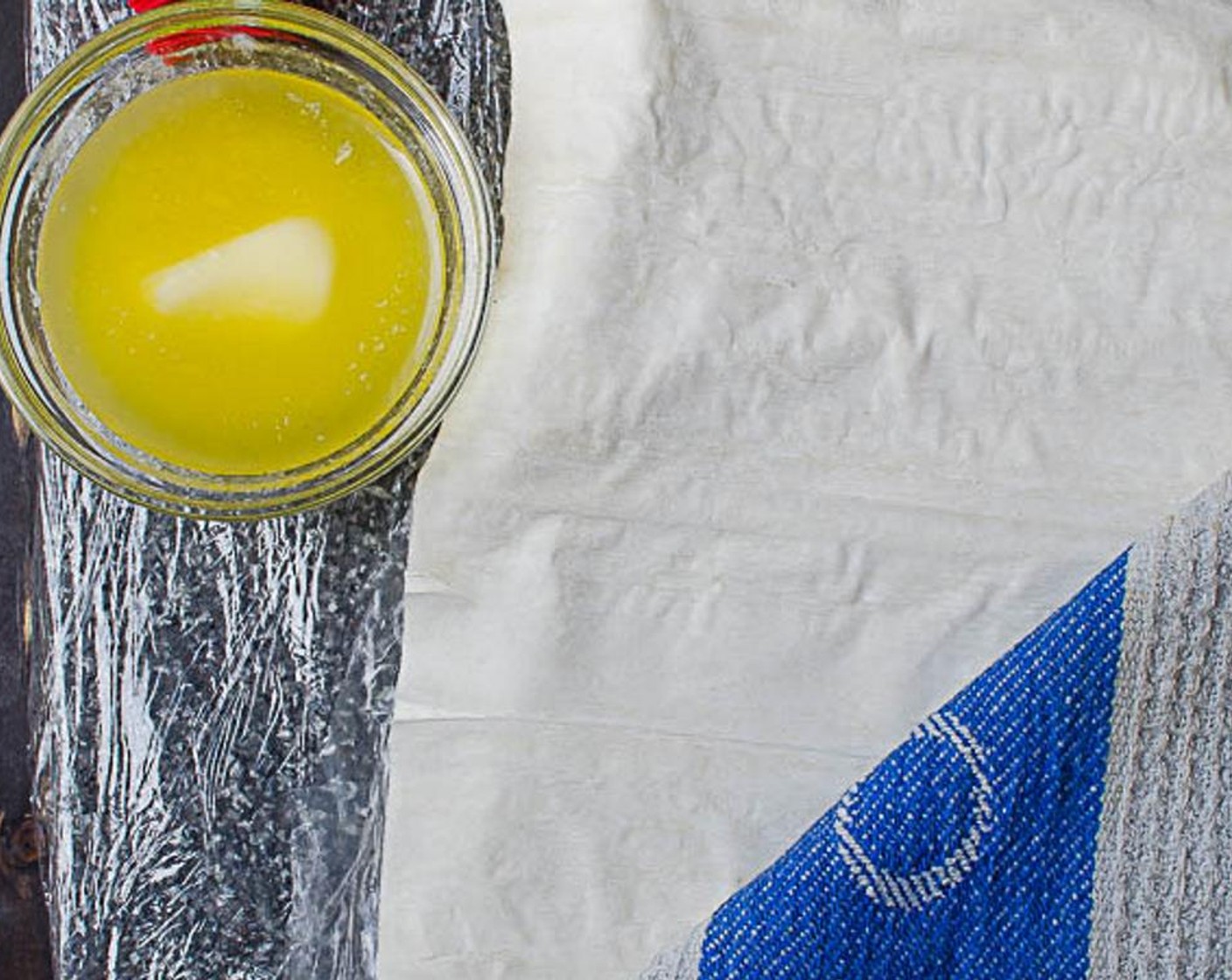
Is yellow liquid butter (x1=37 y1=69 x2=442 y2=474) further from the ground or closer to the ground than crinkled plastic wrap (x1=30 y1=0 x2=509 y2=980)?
further from the ground

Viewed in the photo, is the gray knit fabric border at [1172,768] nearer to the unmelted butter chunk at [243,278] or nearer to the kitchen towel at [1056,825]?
the kitchen towel at [1056,825]

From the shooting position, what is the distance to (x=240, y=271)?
488 mm

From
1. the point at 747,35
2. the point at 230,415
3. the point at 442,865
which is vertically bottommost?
the point at 442,865

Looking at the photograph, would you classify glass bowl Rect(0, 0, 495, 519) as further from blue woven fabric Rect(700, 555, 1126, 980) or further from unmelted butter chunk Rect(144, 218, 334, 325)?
blue woven fabric Rect(700, 555, 1126, 980)

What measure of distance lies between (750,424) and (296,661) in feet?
0.56

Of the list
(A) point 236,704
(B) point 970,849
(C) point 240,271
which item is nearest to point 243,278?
(C) point 240,271

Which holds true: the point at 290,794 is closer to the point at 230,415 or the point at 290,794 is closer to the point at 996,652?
the point at 230,415

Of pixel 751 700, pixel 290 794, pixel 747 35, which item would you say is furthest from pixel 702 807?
pixel 747 35

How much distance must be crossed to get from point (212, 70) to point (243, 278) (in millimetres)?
70

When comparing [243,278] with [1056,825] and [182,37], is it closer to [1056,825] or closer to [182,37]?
[182,37]

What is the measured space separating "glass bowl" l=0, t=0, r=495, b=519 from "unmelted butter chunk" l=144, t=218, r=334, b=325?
43mm

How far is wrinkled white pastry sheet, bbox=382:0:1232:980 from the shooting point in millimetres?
496

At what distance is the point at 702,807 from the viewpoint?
1.63ft

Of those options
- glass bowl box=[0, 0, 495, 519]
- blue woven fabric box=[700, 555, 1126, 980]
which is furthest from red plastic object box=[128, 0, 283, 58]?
blue woven fabric box=[700, 555, 1126, 980]
